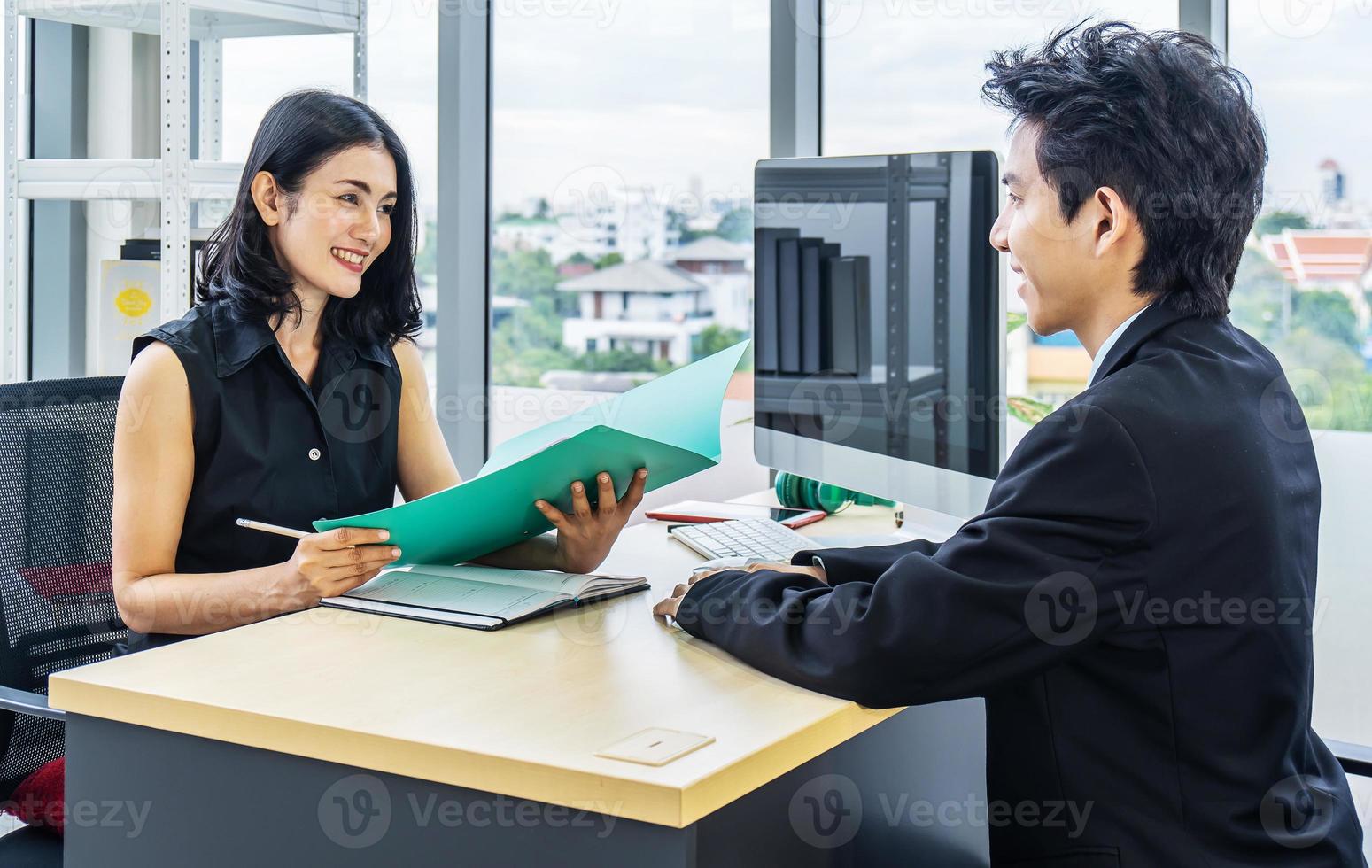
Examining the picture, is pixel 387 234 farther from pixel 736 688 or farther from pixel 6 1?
pixel 6 1

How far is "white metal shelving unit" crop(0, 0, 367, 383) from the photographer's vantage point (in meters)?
2.44

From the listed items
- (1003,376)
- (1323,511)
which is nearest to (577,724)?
(1003,376)

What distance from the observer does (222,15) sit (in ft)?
8.78

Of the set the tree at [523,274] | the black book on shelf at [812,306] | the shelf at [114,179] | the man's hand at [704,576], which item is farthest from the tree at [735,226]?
the man's hand at [704,576]

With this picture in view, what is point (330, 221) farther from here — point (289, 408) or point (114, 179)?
point (114, 179)

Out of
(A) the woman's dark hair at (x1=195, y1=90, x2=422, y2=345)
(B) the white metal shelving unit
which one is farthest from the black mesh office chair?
(B) the white metal shelving unit

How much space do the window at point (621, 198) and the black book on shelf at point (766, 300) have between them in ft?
1.98

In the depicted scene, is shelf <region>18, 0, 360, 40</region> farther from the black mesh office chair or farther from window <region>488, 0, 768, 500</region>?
the black mesh office chair

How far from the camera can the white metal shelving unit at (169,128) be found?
244 cm

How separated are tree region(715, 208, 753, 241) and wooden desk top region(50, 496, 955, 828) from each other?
145 cm

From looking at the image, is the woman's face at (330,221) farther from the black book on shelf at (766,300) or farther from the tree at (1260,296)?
the tree at (1260,296)

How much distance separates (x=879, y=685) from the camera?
1.00 metres

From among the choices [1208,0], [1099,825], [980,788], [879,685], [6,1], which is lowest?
[980,788]

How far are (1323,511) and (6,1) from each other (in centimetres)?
292
